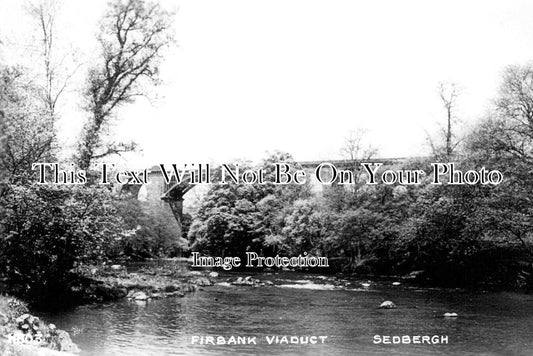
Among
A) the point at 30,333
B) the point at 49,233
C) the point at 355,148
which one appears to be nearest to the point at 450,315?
the point at 355,148

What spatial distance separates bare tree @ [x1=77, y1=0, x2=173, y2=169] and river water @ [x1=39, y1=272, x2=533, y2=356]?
10.2ft

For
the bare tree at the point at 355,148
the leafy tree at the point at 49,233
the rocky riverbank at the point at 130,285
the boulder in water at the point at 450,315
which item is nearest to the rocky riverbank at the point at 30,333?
the leafy tree at the point at 49,233

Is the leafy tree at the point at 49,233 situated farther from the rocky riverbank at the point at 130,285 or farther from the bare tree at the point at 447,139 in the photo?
the bare tree at the point at 447,139

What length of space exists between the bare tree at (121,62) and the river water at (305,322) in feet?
10.2

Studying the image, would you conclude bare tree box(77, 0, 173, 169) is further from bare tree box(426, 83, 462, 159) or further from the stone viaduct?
bare tree box(426, 83, 462, 159)

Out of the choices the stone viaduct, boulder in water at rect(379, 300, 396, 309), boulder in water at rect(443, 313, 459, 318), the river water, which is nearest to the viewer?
the river water

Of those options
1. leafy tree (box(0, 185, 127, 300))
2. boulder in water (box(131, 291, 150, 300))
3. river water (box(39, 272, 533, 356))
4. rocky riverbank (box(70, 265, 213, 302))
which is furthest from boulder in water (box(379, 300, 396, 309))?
leafy tree (box(0, 185, 127, 300))

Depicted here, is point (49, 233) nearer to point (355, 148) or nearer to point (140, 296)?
point (140, 296)

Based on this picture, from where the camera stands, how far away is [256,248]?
14039 mm

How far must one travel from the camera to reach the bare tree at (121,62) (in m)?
10.5

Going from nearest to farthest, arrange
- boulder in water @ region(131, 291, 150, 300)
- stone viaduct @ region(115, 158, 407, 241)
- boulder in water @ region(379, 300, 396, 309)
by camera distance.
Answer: boulder in water @ region(379, 300, 396, 309), stone viaduct @ region(115, 158, 407, 241), boulder in water @ region(131, 291, 150, 300)

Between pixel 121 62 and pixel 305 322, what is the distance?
6415mm

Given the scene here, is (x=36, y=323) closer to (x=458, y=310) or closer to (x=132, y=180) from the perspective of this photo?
(x=132, y=180)

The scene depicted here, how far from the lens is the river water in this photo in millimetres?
7543
